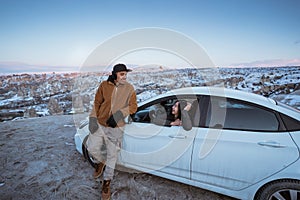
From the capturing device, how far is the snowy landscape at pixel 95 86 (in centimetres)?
978

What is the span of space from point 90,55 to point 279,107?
133 inches

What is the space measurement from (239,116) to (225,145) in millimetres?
366

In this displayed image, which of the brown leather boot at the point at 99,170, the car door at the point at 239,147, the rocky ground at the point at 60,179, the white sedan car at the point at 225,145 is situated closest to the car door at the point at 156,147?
the white sedan car at the point at 225,145

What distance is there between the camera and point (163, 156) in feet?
7.53

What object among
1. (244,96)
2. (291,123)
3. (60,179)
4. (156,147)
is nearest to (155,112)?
(156,147)

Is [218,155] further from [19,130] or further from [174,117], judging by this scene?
[19,130]

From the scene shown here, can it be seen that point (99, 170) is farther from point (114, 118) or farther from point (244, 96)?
point (244, 96)

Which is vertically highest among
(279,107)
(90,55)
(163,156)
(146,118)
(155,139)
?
(90,55)

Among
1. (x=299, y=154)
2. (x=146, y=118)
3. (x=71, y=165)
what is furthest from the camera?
(x=71, y=165)

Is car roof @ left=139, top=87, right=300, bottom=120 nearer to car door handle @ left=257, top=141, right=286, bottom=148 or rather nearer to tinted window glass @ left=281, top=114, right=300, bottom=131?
tinted window glass @ left=281, top=114, right=300, bottom=131

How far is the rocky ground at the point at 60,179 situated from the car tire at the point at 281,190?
0.63m

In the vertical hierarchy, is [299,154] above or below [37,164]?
above

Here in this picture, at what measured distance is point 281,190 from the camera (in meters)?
1.75

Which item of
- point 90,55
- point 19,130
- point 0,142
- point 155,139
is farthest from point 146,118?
point 19,130
